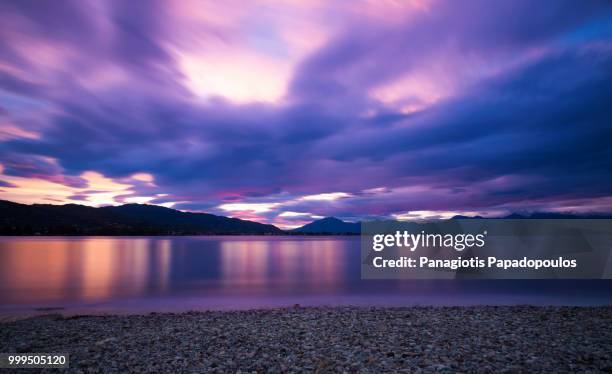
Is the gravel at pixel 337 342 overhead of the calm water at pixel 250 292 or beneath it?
overhead

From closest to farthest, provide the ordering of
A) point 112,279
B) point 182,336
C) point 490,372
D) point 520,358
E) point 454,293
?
point 490,372, point 520,358, point 182,336, point 454,293, point 112,279

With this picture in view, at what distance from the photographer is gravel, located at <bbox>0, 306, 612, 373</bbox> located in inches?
324

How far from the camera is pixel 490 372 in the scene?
7492 mm

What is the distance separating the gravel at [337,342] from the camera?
8242mm

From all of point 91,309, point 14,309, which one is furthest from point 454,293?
point 14,309

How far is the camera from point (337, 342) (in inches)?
401

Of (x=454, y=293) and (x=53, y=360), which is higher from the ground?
(x=53, y=360)

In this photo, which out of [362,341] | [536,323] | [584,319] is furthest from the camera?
[584,319]

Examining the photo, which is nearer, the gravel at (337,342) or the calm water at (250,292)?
the gravel at (337,342)

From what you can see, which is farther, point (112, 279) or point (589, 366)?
point (112, 279)

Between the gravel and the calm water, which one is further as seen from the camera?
the calm water

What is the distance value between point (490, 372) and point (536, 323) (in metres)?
6.55

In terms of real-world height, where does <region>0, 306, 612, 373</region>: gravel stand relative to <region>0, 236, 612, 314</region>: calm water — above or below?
above

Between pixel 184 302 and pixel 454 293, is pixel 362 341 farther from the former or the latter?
pixel 454 293
